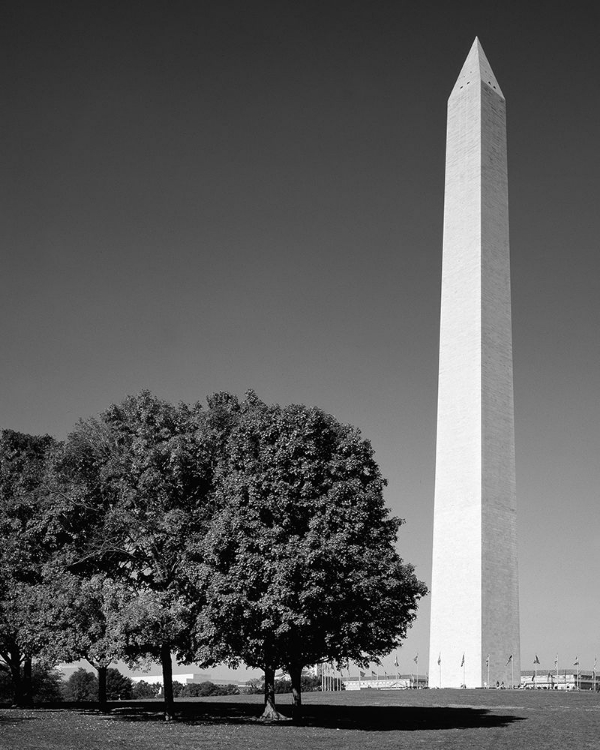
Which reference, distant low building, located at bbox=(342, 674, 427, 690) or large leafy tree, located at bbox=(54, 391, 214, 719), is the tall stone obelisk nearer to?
distant low building, located at bbox=(342, 674, 427, 690)

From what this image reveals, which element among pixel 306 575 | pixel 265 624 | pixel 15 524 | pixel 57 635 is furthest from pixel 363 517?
pixel 15 524

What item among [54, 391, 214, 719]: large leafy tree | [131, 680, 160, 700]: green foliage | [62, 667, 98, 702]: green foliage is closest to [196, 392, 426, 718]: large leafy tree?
[54, 391, 214, 719]: large leafy tree

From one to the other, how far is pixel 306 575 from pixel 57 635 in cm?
933

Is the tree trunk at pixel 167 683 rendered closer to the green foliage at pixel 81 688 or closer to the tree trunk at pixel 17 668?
the tree trunk at pixel 17 668

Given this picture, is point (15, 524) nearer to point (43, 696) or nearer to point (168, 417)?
point (168, 417)

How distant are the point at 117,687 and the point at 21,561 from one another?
33.0 metres

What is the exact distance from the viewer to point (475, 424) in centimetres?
6231

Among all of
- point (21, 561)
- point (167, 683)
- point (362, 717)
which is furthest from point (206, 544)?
point (362, 717)

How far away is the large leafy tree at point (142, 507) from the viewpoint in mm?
31625

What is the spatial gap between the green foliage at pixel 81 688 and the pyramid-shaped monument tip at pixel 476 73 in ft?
Result: 177

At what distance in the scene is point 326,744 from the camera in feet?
77.7

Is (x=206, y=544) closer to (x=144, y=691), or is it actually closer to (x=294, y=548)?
(x=294, y=548)

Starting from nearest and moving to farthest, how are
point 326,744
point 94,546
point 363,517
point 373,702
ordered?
point 326,744 → point 363,517 → point 94,546 → point 373,702

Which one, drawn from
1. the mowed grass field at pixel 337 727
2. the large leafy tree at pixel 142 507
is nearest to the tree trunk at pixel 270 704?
the mowed grass field at pixel 337 727
